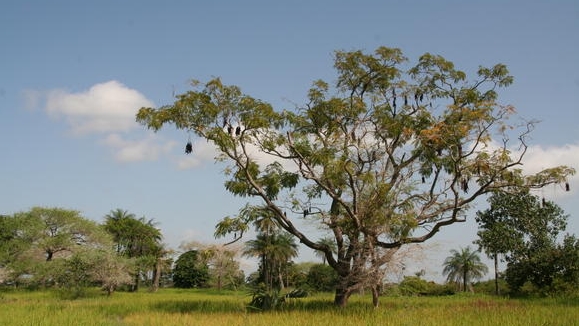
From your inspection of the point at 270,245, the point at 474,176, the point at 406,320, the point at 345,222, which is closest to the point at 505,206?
the point at 270,245

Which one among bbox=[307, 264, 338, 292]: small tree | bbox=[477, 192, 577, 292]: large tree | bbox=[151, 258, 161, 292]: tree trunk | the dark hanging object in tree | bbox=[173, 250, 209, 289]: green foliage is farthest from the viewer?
bbox=[173, 250, 209, 289]: green foliage

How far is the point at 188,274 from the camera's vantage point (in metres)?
64.0

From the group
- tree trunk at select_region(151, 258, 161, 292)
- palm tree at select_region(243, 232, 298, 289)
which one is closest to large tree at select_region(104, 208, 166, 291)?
tree trunk at select_region(151, 258, 161, 292)

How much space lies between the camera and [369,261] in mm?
19109

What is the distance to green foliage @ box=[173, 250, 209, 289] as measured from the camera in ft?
208

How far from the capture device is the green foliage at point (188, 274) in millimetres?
63469

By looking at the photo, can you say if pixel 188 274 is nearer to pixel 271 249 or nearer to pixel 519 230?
pixel 271 249

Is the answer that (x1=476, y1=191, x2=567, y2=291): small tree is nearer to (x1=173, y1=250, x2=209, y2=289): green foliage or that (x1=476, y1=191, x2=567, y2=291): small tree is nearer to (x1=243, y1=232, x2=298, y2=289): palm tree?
(x1=243, y1=232, x2=298, y2=289): palm tree

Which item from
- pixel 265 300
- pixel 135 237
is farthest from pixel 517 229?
pixel 135 237

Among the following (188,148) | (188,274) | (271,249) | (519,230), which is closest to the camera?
(188,148)

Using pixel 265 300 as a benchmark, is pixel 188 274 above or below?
below

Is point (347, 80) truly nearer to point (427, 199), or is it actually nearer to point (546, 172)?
point (427, 199)

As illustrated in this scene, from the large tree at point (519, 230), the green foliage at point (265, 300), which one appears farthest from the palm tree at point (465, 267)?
the green foliage at point (265, 300)

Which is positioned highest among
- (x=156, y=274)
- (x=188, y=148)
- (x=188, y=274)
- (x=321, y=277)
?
(x=188, y=148)
